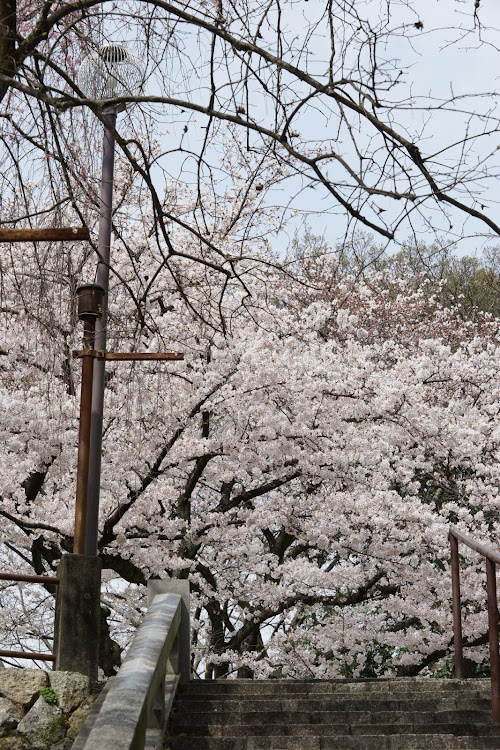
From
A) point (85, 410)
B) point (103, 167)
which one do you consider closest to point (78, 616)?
point (85, 410)

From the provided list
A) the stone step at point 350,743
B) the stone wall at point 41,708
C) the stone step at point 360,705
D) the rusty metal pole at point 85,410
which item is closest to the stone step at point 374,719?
the stone step at point 360,705

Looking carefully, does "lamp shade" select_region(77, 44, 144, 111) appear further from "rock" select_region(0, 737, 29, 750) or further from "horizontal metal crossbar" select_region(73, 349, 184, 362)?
"rock" select_region(0, 737, 29, 750)

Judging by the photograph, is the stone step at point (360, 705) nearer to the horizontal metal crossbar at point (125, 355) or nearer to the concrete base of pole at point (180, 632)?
the concrete base of pole at point (180, 632)

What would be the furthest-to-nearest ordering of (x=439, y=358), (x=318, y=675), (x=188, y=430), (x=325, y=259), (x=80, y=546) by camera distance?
(x=325, y=259), (x=439, y=358), (x=318, y=675), (x=188, y=430), (x=80, y=546)

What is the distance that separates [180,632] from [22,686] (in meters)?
1.68

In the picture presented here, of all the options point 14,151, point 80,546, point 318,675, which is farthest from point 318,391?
point 14,151

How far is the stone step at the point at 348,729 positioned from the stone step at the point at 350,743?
0.66 feet

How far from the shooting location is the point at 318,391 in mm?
13148

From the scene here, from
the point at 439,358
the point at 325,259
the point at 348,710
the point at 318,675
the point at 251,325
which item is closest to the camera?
the point at 348,710

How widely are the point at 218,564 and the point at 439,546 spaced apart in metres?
3.61

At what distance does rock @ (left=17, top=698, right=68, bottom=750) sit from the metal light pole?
5.21 ft

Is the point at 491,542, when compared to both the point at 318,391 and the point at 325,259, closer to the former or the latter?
the point at 318,391

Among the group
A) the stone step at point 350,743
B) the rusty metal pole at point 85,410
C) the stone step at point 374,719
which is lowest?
the stone step at point 350,743

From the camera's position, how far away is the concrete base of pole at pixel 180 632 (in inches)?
269
